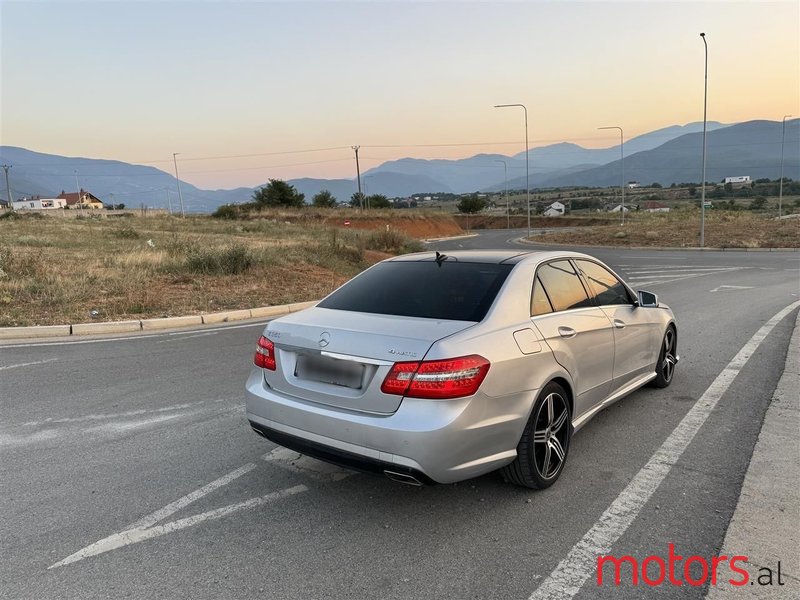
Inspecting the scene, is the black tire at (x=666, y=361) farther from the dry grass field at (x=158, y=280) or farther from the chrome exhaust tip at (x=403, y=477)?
the dry grass field at (x=158, y=280)

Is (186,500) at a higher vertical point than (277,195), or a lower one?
lower

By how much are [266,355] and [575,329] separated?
2220mm

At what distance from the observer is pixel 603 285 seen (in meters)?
4.89

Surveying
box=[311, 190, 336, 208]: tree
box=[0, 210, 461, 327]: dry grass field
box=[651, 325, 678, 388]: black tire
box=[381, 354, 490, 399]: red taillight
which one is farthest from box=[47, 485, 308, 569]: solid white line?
box=[311, 190, 336, 208]: tree

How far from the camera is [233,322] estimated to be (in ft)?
34.4

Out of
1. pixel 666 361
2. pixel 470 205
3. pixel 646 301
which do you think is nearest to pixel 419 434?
pixel 646 301

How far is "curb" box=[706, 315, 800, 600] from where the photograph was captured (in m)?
2.70

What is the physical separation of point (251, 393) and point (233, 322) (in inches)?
279

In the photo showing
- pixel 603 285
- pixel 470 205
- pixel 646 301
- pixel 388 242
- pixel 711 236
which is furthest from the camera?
pixel 470 205

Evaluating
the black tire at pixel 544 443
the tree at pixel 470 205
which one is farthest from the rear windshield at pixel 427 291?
the tree at pixel 470 205

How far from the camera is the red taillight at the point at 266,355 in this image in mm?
3660

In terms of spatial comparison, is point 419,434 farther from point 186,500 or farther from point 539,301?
point 186,500

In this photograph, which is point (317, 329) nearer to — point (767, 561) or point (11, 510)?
point (11, 510)

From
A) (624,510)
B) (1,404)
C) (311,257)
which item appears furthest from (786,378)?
(311,257)
